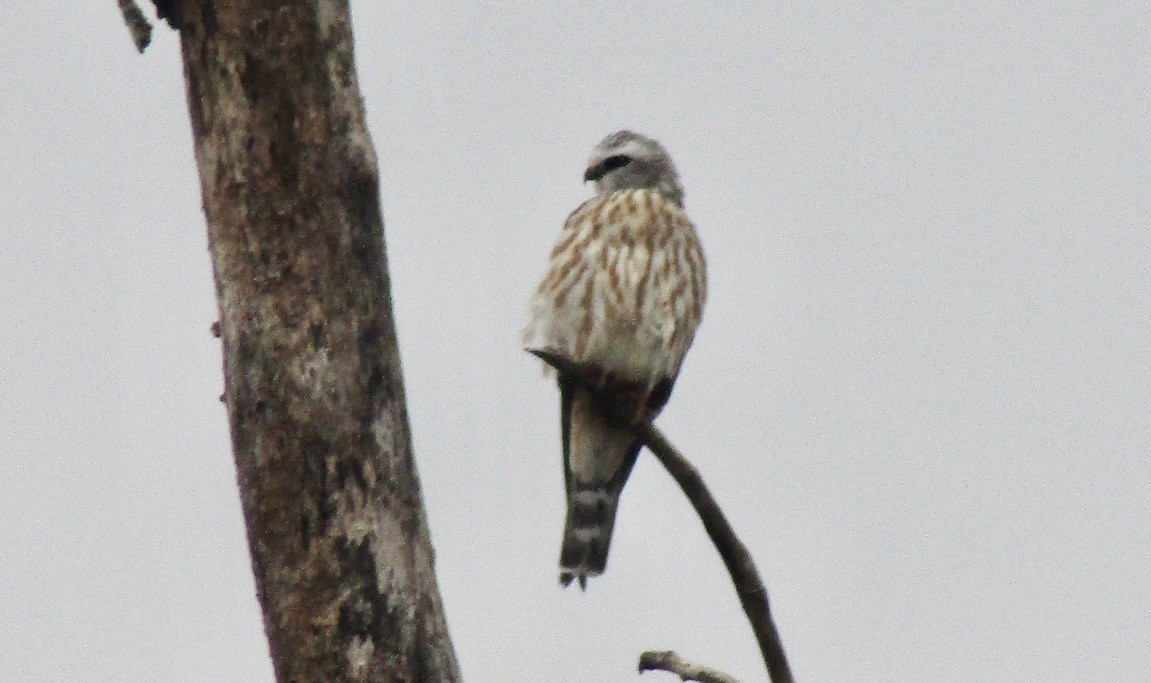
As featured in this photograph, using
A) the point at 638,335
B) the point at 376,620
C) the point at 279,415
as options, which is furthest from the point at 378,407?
the point at 638,335

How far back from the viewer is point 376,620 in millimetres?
3922

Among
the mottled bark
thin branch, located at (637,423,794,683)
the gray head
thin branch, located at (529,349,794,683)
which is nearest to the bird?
the gray head

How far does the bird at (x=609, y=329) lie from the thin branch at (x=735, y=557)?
5.92 feet

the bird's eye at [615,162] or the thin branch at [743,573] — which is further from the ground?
the bird's eye at [615,162]

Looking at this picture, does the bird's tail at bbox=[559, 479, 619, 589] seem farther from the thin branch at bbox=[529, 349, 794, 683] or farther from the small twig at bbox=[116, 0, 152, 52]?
the small twig at bbox=[116, 0, 152, 52]

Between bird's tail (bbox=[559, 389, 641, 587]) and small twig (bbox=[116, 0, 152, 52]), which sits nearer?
small twig (bbox=[116, 0, 152, 52])

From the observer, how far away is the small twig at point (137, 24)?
14.0 ft

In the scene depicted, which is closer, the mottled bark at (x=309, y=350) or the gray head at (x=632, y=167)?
the mottled bark at (x=309, y=350)

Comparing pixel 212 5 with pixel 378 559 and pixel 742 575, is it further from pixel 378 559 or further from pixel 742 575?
pixel 742 575

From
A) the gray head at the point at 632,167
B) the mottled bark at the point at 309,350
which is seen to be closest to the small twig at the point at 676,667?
the mottled bark at the point at 309,350

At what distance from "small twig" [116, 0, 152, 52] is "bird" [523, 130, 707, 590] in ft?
8.08

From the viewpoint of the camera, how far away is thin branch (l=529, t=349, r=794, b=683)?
14.0 feet

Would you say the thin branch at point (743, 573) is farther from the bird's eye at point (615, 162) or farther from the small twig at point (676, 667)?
the bird's eye at point (615, 162)

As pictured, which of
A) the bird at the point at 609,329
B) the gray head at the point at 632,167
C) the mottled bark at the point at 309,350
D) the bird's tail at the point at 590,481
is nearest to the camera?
the mottled bark at the point at 309,350
